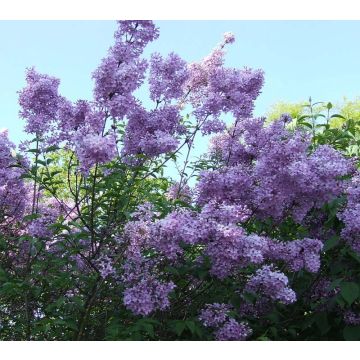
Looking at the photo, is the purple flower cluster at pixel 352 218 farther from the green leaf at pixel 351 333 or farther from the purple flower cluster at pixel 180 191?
the purple flower cluster at pixel 180 191

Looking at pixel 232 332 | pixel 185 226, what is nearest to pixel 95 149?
pixel 185 226

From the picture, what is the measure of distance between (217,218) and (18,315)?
2219 mm

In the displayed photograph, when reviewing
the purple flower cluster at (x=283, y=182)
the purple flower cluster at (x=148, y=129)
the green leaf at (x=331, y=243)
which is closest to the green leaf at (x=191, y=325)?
the purple flower cluster at (x=283, y=182)

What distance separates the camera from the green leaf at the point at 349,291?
3.27 meters

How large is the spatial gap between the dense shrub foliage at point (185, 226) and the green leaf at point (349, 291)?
11 millimetres

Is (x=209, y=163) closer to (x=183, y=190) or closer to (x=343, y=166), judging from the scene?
(x=183, y=190)

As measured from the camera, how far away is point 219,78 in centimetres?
446

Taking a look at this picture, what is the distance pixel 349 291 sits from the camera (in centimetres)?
335

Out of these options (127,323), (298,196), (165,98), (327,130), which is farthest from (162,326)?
(327,130)

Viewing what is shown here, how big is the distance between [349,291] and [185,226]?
1.20m

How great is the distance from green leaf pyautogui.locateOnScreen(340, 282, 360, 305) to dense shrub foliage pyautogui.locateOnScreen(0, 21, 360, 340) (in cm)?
1

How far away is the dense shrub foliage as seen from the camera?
3127 millimetres

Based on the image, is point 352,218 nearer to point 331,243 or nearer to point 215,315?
point 331,243

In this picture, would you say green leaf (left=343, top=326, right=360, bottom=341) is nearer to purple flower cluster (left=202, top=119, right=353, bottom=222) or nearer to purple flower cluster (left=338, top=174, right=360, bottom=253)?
purple flower cluster (left=338, top=174, right=360, bottom=253)
